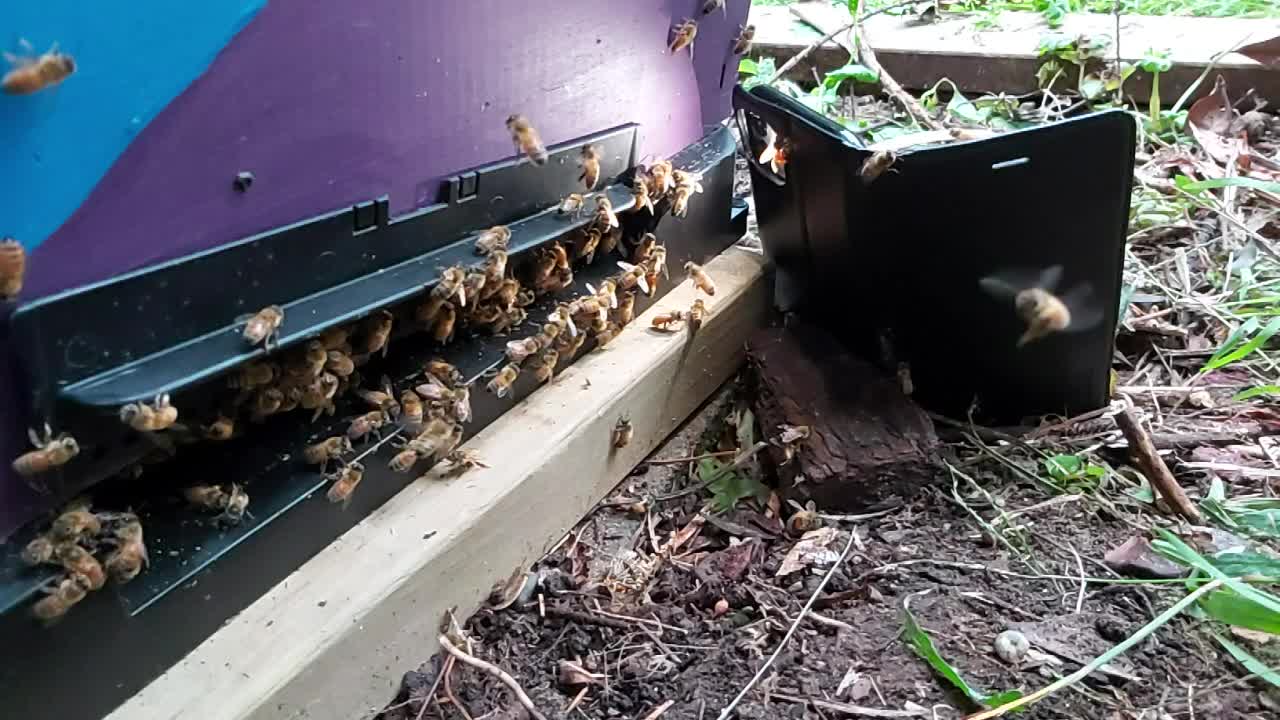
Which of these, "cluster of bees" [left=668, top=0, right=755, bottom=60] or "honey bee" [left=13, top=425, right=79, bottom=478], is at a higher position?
"cluster of bees" [left=668, top=0, right=755, bottom=60]

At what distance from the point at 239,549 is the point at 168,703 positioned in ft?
0.58

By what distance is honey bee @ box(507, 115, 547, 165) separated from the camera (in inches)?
56.4

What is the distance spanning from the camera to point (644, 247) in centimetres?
185

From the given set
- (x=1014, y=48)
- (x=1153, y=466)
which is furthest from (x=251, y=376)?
(x=1014, y=48)

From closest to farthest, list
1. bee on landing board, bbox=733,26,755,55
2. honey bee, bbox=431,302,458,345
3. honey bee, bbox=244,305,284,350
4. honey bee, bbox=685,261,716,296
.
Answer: honey bee, bbox=244,305,284,350, honey bee, bbox=431,302,458,345, honey bee, bbox=685,261,716,296, bee on landing board, bbox=733,26,755,55

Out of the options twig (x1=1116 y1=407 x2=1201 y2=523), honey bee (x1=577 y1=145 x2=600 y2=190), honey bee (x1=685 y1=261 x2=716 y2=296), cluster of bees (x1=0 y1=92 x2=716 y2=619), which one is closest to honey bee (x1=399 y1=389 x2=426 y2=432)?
cluster of bees (x1=0 y1=92 x2=716 y2=619)

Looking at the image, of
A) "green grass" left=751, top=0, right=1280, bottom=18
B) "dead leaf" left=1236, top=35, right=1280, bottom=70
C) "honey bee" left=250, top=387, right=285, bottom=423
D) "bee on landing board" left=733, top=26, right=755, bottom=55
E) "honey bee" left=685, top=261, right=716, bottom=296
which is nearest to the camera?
"honey bee" left=250, top=387, right=285, bottom=423

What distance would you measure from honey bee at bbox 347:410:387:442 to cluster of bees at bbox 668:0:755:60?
98 centimetres

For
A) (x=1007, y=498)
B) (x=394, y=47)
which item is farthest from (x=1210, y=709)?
(x=394, y=47)

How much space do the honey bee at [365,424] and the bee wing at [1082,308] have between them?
110cm

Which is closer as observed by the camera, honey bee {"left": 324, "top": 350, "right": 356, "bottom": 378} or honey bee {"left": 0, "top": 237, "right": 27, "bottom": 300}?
honey bee {"left": 0, "top": 237, "right": 27, "bottom": 300}

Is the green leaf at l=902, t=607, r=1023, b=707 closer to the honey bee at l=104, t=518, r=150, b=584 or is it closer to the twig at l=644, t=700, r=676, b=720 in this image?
the twig at l=644, t=700, r=676, b=720

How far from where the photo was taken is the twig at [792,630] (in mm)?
1259

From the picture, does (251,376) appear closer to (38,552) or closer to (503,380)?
(38,552)
